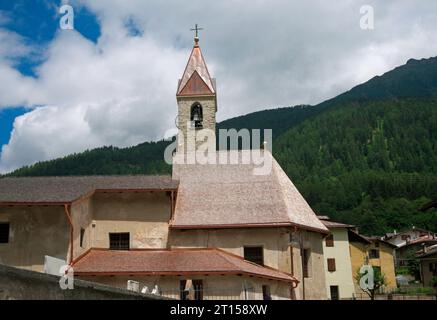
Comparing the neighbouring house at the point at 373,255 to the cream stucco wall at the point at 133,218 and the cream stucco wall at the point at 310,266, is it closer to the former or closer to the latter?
the cream stucco wall at the point at 310,266

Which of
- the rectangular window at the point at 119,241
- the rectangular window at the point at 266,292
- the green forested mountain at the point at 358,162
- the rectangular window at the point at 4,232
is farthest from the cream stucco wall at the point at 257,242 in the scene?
the green forested mountain at the point at 358,162

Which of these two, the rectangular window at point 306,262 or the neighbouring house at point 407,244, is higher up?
the neighbouring house at point 407,244

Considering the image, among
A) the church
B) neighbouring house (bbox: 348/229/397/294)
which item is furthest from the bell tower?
neighbouring house (bbox: 348/229/397/294)

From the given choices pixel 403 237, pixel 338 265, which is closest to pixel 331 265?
pixel 338 265

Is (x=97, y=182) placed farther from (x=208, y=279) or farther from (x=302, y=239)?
(x=302, y=239)

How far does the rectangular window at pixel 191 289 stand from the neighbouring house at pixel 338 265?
3045 cm

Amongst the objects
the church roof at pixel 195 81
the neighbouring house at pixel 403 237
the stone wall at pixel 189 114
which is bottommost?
the neighbouring house at pixel 403 237

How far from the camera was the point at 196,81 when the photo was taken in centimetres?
3519

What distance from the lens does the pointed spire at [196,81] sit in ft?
114

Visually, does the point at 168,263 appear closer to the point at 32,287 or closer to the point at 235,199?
the point at 235,199

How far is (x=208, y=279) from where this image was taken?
22.6 metres

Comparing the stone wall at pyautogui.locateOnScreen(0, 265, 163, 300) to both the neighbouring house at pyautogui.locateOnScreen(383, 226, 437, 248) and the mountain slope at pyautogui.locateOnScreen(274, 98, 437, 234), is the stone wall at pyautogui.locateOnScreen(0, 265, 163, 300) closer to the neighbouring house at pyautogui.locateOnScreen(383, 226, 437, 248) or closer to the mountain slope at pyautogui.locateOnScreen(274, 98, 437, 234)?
the neighbouring house at pyautogui.locateOnScreen(383, 226, 437, 248)

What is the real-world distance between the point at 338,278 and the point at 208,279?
108 ft

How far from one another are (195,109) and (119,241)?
40.0ft
